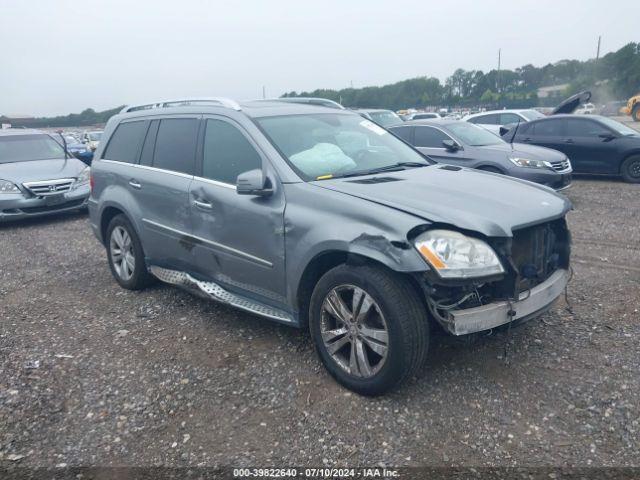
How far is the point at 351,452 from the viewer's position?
2.84m

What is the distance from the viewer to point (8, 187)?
29.1ft

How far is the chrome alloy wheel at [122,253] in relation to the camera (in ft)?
17.4

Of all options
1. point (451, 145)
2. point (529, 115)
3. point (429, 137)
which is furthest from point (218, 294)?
point (529, 115)

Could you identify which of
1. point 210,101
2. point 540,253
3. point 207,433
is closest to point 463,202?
point 540,253

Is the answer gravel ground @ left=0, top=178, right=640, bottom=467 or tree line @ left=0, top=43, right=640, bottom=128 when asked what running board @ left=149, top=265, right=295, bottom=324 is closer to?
gravel ground @ left=0, top=178, right=640, bottom=467

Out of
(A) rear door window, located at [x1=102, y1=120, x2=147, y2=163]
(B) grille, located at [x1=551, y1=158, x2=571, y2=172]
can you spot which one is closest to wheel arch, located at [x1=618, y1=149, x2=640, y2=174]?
(B) grille, located at [x1=551, y1=158, x2=571, y2=172]

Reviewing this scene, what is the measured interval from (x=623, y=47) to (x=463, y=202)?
55951mm

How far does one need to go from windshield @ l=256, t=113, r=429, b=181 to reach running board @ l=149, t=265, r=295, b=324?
39.0 inches

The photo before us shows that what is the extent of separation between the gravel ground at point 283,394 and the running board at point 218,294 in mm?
326

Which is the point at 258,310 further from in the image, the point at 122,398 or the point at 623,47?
the point at 623,47

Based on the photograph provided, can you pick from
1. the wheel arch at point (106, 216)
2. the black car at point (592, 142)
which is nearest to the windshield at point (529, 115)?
the black car at point (592, 142)

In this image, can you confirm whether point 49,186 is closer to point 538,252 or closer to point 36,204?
point 36,204

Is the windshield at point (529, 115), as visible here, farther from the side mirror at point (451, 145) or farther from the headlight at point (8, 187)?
the headlight at point (8, 187)

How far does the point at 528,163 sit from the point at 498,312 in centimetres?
665
